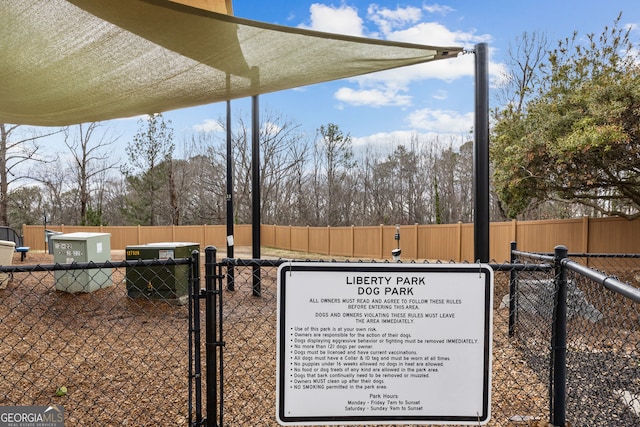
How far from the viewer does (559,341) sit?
86.5 inches

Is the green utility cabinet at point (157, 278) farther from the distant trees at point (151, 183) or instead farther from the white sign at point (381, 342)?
the distant trees at point (151, 183)

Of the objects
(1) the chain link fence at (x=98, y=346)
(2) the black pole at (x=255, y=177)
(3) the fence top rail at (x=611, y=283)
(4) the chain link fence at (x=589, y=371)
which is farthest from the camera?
(2) the black pole at (x=255, y=177)

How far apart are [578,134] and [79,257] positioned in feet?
30.6

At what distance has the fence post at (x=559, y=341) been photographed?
218cm

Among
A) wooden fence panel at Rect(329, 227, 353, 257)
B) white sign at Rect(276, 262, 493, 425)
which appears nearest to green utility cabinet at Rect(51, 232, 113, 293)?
white sign at Rect(276, 262, 493, 425)

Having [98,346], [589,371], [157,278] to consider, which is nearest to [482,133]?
[589,371]

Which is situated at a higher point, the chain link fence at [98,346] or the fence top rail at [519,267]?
the fence top rail at [519,267]

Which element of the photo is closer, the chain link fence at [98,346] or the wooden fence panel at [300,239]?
the chain link fence at [98,346]

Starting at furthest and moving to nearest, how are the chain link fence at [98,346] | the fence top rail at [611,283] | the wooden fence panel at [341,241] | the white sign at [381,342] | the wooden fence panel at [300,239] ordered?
the wooden fence panel at [300,239] < the wooden fence panel at [341,241] < the chain link fence at [98,346] < the white sign at [381,342] < the fence top rail at [611,283]

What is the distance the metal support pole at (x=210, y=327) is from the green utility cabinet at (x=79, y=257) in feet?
15.9

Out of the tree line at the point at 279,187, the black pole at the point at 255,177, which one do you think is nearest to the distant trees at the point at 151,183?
the tree line at the point at 279,187

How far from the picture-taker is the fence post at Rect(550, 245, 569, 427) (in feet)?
7.16

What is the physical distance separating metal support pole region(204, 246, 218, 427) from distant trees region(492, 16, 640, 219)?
27.1ft

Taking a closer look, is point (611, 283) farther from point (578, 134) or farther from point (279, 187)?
point (279, 187)
